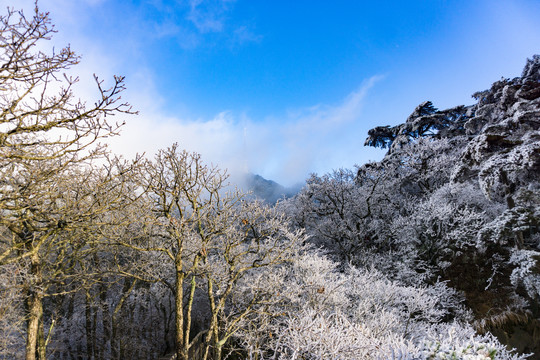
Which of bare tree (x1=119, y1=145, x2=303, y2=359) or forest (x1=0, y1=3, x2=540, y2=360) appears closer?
forest (x1=0, y1=3, x2=540, y2=360)

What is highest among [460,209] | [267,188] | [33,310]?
[267,188]

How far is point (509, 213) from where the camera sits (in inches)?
432

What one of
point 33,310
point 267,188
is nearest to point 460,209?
point 33,310

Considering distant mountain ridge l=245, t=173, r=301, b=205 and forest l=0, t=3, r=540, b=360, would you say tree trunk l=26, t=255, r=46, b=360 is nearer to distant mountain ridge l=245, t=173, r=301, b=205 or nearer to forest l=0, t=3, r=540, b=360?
forest l=0, t=3, r=540, b=360

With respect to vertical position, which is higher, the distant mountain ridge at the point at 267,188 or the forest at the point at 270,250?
the distant mountain ridge at the point at 267,188

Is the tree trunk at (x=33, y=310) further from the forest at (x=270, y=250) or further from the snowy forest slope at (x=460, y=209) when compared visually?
the snowy forest slope at (x=460, y=209)

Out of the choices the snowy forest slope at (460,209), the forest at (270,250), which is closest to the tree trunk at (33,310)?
the forest at (270,250)

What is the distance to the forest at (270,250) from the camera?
515 centimetres

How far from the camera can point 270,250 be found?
10.9 metres

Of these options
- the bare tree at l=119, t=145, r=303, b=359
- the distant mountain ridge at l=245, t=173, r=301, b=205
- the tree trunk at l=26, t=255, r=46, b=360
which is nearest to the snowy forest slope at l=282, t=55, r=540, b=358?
the bare tree at l=119, t=145, r=303, b=359

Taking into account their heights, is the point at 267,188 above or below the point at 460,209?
above

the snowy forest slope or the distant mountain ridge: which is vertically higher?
the distant mountain ridge

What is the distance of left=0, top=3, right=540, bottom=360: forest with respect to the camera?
16.9ft

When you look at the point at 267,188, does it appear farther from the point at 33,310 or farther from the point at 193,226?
the point at 33,310
